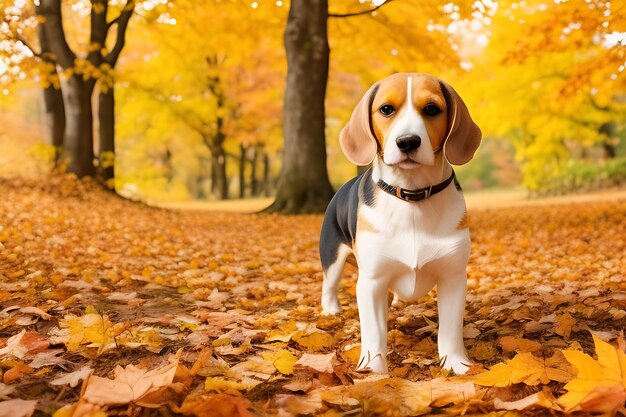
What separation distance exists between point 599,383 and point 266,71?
24007 millimetres

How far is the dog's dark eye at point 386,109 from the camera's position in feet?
8.14

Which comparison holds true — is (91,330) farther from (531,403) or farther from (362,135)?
(531,403)

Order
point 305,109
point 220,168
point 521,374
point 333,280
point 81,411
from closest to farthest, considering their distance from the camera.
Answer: point 81,411, point 521,374, point 333,280, point 305,109, point 220,168

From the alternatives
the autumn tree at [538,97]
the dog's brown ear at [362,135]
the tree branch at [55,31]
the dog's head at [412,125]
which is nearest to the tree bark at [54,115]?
the tree branch at [55,31]

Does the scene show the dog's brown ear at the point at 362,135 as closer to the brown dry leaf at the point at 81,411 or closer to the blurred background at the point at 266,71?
the brown dry leaf at the point at 81,411

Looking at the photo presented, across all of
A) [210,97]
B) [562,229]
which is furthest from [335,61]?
[562,229]

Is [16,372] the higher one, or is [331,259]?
[331,259]

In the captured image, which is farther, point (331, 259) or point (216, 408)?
point (331, 259)

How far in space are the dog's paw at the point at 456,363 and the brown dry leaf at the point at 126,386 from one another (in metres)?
1.31

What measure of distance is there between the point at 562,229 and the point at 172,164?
114 feet

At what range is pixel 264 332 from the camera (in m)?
3.39

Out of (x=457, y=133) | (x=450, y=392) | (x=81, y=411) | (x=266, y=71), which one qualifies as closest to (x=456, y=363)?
(x=450, y=392)

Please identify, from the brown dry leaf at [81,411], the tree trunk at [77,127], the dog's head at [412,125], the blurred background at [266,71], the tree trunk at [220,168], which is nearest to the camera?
the brown dry leaf at [81,411]

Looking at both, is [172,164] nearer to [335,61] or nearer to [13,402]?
[335,61]
